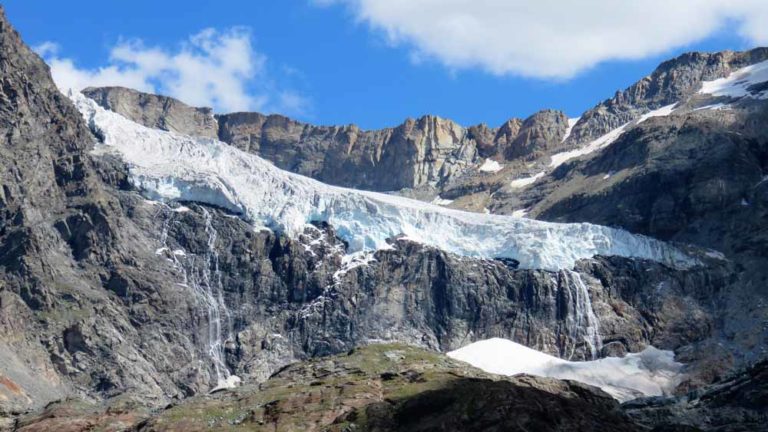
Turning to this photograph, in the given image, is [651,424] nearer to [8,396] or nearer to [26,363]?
[8,396]

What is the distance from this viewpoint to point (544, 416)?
121 meters

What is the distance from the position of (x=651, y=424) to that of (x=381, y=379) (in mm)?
31858

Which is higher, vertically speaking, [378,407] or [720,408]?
[378,407]

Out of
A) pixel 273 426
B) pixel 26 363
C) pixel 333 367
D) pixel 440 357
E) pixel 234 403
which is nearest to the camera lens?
pixel 273 426

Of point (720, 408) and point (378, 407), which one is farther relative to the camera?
point (378, 407)

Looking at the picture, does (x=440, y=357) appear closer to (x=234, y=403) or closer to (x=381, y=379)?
(x=381, y=379)

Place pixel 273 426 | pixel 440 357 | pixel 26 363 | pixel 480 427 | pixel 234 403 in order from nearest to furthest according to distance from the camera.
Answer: pixel 480 427 → pixel 273 426 → pixel 234 403 → pixel 440 357 → pixel 26 363

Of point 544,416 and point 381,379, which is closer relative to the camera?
point 544,416

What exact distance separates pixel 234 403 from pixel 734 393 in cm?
5367

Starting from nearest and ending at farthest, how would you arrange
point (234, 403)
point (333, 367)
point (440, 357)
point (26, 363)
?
point (234, 403)
point (333, 367)
point (440, 357)
point (26, 363)

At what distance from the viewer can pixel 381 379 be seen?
146750 millimetres

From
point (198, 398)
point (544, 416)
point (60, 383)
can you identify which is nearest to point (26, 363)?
point (60, 383)

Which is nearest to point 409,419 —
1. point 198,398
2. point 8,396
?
point 198,398

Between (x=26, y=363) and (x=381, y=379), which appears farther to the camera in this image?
(x=26, y=363)
